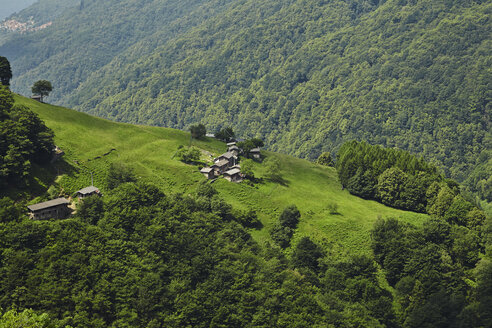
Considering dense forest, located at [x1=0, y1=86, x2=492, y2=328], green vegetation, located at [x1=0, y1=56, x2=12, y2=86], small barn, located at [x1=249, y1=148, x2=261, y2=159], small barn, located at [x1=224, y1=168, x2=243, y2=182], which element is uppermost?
green vegetation, located at [x1=0, y1=56, x2=12, y2=86]

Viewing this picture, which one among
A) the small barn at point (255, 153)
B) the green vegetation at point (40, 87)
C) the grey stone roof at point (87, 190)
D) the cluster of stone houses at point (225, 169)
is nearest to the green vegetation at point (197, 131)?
the small barn at point (255, 153)

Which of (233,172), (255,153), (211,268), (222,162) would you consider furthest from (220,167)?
(211,268)

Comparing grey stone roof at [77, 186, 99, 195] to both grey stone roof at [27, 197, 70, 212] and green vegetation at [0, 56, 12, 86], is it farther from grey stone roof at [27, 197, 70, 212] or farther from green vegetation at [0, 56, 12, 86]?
green vegetation at [0, 56, 12, 86]

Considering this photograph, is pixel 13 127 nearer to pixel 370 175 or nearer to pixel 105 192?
pixel 105 192

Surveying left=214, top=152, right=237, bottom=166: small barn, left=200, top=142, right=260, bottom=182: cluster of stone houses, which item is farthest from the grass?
left=214, top=152, right=237, bottom=166: small barn

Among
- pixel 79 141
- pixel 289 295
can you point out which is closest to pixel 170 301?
pixel 289 295

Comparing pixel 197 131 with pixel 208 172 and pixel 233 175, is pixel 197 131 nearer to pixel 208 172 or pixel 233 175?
pixel 208 172

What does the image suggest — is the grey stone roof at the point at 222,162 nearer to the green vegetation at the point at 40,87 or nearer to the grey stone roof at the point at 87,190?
the grey stone roof at the point at 87,190
